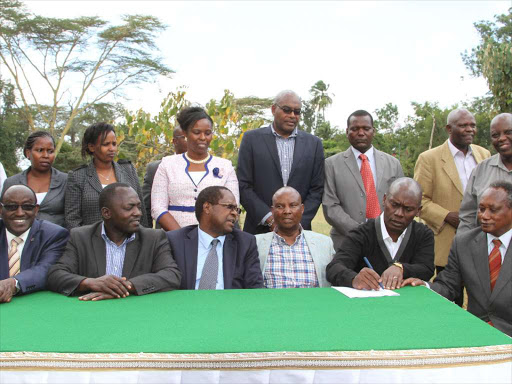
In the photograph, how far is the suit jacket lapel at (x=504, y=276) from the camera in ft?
11.7

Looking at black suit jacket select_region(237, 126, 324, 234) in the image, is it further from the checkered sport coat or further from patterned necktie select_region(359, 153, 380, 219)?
the checkered sport coat

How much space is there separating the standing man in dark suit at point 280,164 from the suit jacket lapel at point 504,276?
1.81 metres

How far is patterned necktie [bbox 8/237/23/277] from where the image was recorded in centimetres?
367

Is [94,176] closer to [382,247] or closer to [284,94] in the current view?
[284,94]

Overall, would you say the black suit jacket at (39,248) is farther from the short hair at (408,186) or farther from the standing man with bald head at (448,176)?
the standing man with bald head at (448,176)

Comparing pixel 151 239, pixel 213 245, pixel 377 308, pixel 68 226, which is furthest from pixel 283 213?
pixel 68 226

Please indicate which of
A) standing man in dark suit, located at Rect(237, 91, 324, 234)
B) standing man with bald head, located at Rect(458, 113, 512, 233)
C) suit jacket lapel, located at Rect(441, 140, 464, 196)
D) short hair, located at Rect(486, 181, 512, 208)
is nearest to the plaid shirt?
standing man in dark suit, located at Rect(237, 91, 324, 234)

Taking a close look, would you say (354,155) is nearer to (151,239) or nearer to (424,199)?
(424,199)

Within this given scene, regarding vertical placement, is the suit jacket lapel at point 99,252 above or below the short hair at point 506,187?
below

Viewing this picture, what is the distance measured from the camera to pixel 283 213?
4215 mm

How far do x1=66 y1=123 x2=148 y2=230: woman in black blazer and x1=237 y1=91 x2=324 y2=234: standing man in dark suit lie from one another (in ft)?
3.32

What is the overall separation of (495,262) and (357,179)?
5.20 ft

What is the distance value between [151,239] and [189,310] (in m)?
0.94

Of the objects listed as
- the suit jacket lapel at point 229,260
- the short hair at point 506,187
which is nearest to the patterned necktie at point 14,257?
the suit jacket lapel at point 229,260
